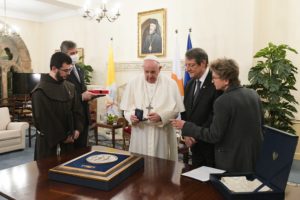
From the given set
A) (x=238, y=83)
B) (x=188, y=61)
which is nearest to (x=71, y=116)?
(x=188, y=61)

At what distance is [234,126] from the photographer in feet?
5.60

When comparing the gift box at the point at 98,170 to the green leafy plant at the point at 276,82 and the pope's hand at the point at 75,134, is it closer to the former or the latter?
the pope's hand at the point at 75,134

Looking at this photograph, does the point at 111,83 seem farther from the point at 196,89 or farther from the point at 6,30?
the point at 196,89

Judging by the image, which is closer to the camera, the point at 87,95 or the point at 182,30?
the point at 87,95

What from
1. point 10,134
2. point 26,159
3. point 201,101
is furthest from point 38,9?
point 201,101

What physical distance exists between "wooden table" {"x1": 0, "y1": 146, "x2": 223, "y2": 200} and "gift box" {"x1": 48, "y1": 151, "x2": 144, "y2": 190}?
3cm

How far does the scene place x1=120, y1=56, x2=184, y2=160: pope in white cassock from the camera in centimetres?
258

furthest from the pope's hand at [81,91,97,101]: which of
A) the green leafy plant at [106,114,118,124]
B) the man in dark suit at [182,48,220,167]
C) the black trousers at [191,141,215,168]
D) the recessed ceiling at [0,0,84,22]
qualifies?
the recessed ceiling at [0,0,84,22]

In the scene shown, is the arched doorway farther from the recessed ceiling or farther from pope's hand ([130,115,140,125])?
pope's hand ([130,115,140,125])

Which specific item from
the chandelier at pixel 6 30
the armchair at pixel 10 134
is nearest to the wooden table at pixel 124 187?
the armchair at pixel 10 134

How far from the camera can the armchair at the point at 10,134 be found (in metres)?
4.95

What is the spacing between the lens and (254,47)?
445 cm

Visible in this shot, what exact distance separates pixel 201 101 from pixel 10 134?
4105mm

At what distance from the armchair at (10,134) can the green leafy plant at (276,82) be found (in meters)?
4.27
